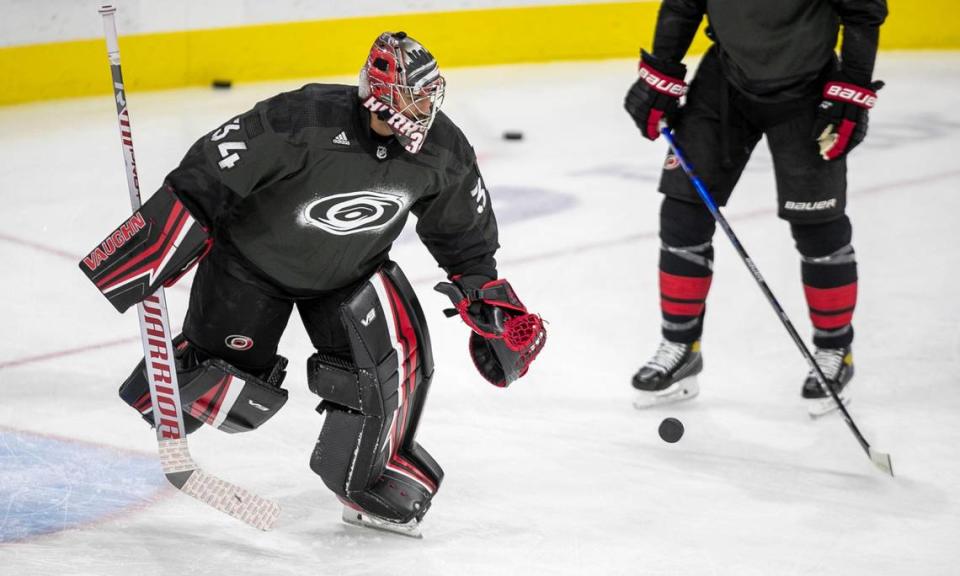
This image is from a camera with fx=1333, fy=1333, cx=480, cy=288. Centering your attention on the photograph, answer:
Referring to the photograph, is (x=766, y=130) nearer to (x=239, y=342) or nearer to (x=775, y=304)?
(x=775, y=304)

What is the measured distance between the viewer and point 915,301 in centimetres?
410

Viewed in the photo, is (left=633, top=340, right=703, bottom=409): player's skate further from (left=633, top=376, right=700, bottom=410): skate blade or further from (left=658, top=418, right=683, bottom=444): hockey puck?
(left=658, top=418, right=683, bottom=444): hockey puck

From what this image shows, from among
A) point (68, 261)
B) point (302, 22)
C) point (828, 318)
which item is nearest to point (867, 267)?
point (828, 318)

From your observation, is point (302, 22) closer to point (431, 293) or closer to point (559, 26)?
point (559, 26)

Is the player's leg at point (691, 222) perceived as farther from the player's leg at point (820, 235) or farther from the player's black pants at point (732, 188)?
the player's leg at point (820, 235)

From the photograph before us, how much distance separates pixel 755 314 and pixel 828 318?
696 millimetres

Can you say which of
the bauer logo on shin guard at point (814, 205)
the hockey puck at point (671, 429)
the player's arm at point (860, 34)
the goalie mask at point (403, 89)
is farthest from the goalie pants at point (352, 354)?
the player's arm at point (860, 34)

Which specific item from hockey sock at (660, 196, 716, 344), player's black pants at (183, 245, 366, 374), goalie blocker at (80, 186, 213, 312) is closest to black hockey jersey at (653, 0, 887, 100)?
hockey sock at (660, 196, 716, 344)

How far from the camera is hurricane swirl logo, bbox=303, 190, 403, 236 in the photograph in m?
2.38

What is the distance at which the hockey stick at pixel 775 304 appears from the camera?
291 cm

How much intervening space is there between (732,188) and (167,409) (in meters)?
1.52

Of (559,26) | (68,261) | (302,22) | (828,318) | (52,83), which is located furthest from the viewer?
(559,26)

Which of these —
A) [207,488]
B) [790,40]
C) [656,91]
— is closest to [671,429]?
[656,91]

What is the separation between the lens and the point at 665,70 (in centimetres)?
326
